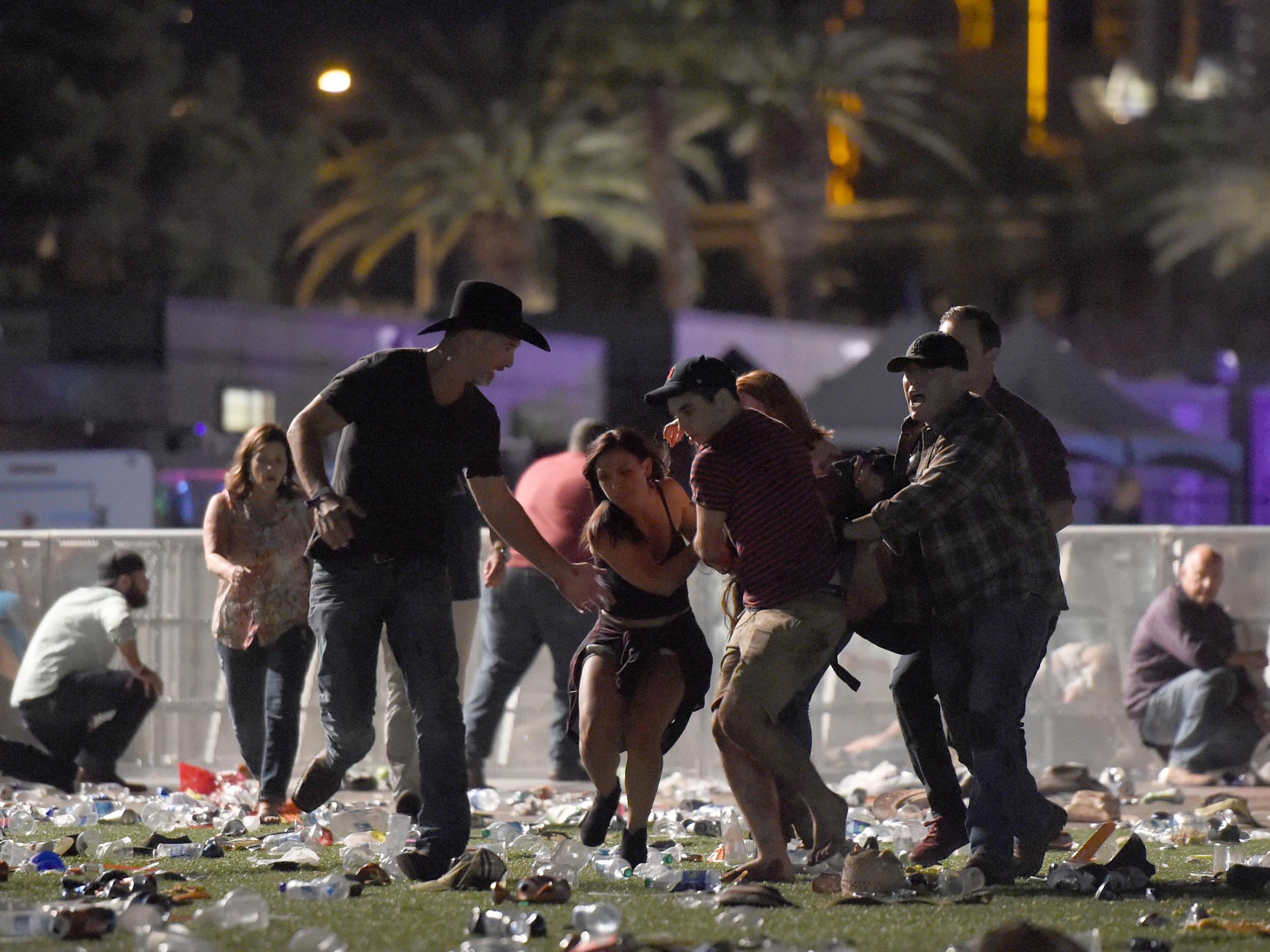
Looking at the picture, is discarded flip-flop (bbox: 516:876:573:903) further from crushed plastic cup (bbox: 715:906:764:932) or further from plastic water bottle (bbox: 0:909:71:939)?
plastic water bottle (bbox: 0:909:71:939)

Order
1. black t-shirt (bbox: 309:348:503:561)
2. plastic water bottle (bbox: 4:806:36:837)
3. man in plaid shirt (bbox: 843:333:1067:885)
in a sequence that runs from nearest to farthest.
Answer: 1. black t-shirt (bbox: 309:348:503:561)
2. man in plaid shirt (bbox: 843:333:1067:885)
3. plastic water bottle (bbox: 4:806:36:837)

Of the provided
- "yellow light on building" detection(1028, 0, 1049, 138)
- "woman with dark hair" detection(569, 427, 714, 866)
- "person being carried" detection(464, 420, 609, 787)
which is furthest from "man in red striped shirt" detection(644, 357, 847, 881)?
"yellow light on building" detection(1028, 0, 1049, 138)

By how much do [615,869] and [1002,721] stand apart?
4.37ft

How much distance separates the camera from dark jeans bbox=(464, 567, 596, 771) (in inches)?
399

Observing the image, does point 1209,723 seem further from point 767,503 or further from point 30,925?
point 30,925

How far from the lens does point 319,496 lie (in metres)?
6.14

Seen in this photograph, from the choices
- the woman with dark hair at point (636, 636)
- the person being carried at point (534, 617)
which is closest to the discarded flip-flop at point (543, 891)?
the woman with dark hair at point (636, 636)

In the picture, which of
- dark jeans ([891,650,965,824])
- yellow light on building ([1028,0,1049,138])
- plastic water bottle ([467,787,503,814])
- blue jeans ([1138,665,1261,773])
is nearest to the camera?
dark jeans ([891,650,965,824])

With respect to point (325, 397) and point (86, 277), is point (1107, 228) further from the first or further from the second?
point (325, 397)

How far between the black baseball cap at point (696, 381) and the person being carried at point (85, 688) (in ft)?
15.7

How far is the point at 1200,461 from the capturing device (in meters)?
27.8

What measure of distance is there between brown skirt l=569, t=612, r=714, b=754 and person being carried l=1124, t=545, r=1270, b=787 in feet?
14.6

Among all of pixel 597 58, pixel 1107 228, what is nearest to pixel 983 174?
pixel 1107 228

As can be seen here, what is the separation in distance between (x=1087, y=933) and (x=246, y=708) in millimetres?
5385
